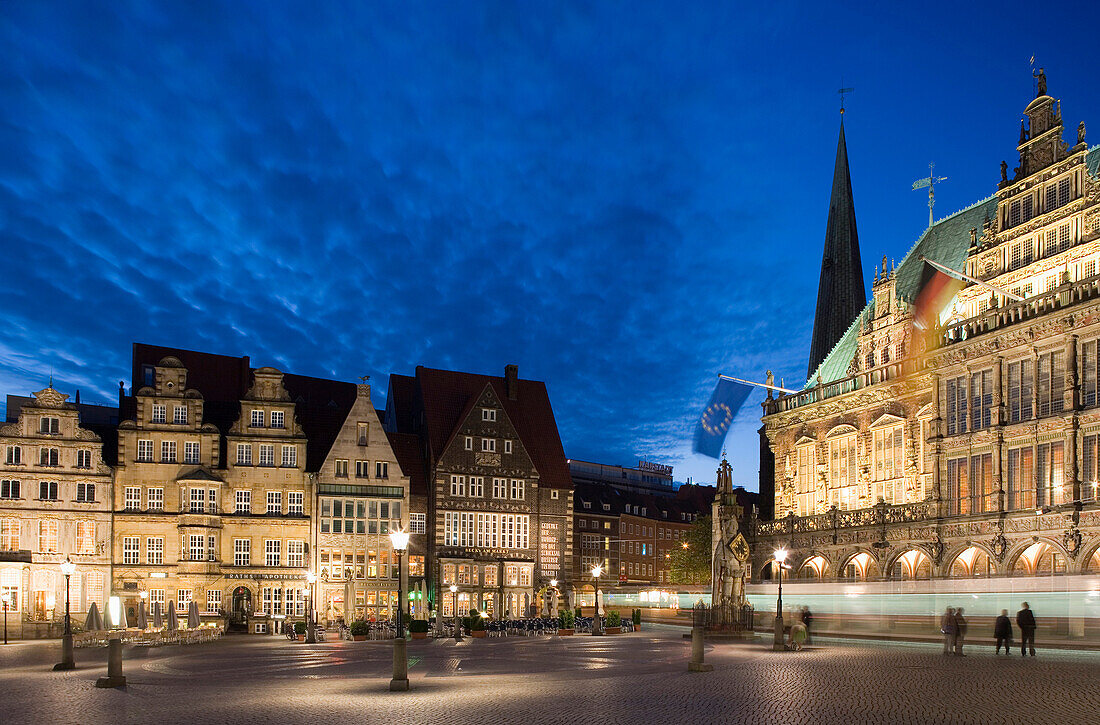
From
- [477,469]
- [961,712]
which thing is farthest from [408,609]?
[961,712]

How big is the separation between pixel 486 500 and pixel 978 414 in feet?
110

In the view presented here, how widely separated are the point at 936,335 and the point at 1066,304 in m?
7.21

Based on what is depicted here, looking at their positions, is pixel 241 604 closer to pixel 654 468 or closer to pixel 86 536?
pixel 86 536

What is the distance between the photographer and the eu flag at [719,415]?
57938mm

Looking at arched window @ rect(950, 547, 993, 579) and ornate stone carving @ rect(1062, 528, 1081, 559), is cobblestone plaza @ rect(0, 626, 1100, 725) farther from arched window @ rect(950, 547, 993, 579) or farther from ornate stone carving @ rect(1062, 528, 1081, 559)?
arched window @ rect(950, 547, 993, 579)

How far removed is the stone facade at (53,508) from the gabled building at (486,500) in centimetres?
1919

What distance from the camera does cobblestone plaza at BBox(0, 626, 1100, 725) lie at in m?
16.4

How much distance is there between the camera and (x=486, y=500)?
6875 centimetres

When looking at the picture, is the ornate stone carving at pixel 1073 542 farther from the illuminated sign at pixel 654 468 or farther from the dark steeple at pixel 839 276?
the illuminated sign at pixel 654 468

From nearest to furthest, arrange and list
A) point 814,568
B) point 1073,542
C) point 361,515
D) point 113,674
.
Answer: point 113,674, point 1073,542, point 814,568, point 361,515

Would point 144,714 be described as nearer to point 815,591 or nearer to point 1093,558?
point 1093,558

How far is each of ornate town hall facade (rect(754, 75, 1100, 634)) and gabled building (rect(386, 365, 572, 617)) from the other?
17.7 metres

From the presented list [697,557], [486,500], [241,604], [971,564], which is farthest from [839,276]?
[241,604]

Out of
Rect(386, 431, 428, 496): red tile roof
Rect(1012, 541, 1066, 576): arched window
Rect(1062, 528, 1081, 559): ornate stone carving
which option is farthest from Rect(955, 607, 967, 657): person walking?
Rect(386, 431, 428, 496): red tile roof
